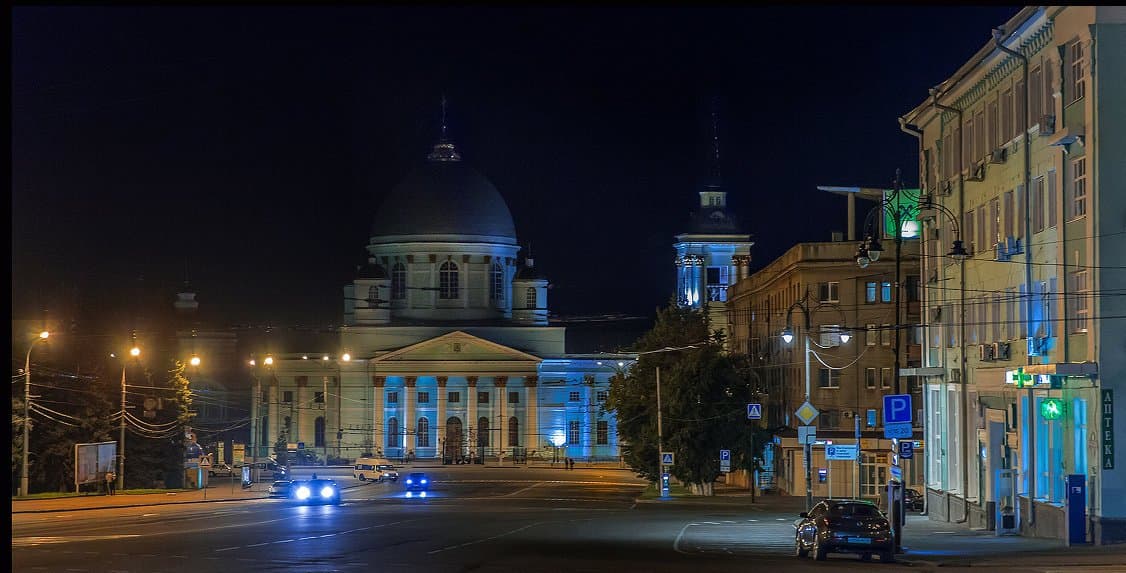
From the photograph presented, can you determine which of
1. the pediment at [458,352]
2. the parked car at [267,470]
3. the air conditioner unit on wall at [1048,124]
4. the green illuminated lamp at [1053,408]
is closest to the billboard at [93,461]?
the parked car at [267,470]

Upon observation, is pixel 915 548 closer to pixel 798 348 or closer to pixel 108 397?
pixel 798 348

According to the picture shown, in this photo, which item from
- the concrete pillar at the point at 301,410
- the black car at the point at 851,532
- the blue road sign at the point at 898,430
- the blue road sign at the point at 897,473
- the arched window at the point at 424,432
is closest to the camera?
the black car at the point at 851,532

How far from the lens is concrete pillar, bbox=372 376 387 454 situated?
134m

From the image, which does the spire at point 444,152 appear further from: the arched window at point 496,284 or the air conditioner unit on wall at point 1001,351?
the air conditioner unit on wall at point 1001,351

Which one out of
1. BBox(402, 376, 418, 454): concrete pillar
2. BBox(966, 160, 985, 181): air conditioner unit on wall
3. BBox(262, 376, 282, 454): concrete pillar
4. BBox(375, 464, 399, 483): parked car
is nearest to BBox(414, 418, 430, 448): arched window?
BBox(402, 376, 418, 454): concrete pillar

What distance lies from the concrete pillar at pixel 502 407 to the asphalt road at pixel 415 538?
62.6 metres

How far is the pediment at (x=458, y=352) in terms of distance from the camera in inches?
5241

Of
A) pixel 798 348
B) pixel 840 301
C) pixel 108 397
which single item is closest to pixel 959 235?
pixel 840 301

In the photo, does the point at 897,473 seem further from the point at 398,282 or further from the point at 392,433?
the point at 398,282

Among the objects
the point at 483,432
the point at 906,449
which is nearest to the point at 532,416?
the point at 483,432

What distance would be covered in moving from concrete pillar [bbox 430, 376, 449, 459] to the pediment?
2.35 metres

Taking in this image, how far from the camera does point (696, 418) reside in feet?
255

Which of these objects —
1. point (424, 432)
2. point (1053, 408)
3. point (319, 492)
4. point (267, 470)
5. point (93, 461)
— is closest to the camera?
point (1053, 408)

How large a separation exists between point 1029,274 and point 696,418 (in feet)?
131
